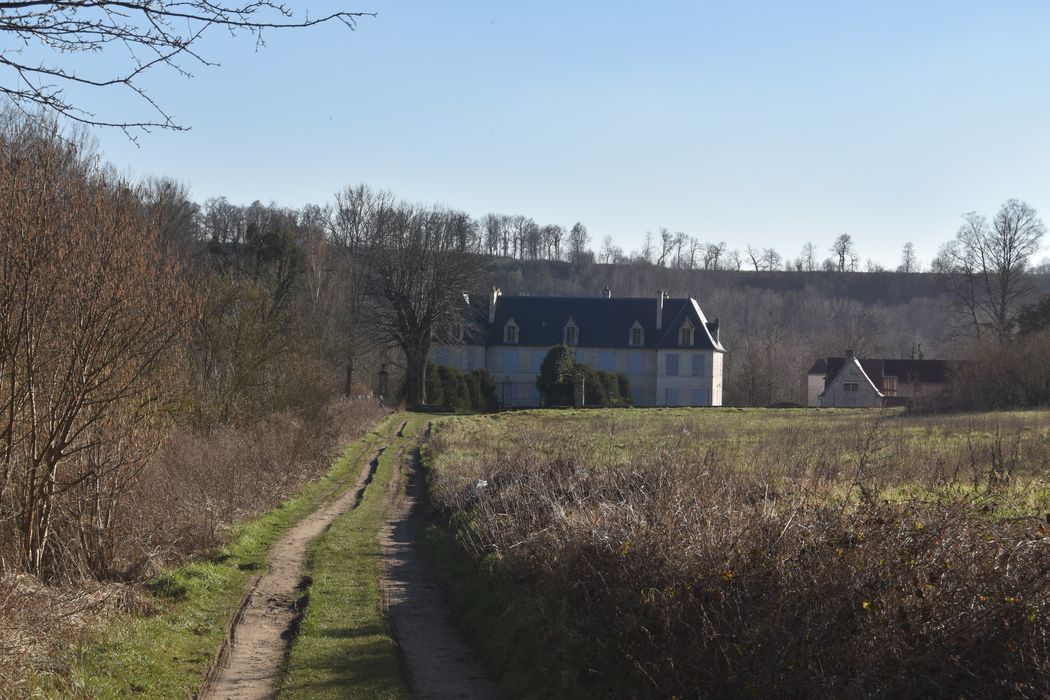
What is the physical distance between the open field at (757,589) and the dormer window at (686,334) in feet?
154

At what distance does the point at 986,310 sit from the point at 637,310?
71.2 feet

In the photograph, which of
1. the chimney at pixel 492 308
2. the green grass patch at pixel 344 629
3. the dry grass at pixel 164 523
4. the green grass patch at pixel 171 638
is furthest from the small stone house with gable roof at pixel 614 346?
the green grass patch at pixel 171 638

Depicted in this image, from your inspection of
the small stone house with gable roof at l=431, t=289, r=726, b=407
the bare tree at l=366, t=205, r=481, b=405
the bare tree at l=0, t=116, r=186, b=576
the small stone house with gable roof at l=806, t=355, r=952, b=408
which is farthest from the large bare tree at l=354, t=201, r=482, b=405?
the bare tree at l=0, t=116, r=186, b=576

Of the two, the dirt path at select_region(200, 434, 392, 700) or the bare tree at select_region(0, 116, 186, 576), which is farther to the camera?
the bare tree at select_region(0, 116, 186, 576)

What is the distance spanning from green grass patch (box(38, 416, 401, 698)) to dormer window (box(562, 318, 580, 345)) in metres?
46.0

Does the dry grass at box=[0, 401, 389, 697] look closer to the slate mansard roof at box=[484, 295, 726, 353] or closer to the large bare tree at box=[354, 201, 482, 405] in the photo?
the large bare tree at box=[354, 201, 482, 405]

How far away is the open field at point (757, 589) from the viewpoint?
18.9 feet

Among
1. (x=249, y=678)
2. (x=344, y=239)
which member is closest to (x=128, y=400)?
(x=249, y=678)

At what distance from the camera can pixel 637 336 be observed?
60.5 m

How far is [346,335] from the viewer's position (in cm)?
4538

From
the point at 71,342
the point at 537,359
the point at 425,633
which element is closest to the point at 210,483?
the point at 71,342

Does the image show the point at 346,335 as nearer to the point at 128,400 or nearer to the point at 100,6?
the point at 128,400

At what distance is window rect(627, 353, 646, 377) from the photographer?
60375 millimetres

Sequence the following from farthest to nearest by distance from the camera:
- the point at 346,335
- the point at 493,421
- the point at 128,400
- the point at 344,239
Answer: the point at 344,239 → the point at 346,335 → the point at 493,421 → the point at 128,400
